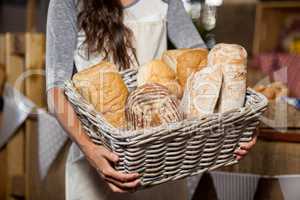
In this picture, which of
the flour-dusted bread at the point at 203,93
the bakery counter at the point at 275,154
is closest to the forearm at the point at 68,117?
the flour-dusted bread at the point at 203,93

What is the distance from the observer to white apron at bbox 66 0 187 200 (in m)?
0.70

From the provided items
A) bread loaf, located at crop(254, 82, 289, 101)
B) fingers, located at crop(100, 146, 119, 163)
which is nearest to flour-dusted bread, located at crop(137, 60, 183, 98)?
fingers, located at crop(100, 146, 119, 163)

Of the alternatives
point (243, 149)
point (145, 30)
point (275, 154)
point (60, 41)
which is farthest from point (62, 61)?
point (275, 154)

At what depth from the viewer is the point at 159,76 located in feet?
2.11

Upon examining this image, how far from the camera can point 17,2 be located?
4.97ft

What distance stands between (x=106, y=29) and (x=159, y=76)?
10 cm

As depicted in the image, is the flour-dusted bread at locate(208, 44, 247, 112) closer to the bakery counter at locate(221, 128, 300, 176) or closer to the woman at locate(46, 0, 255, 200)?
the woman at locate(46, 0, 255, 200)

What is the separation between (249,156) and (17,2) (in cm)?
94

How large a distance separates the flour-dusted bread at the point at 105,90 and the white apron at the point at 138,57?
→ 2.5 inches

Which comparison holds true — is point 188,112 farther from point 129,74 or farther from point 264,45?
point 264,45

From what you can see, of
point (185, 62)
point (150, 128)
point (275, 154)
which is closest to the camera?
point (150, 128)

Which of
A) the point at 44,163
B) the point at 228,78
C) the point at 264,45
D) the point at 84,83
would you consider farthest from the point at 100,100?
the point at 264,45

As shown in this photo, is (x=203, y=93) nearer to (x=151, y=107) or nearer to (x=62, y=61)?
(x=151, y=107)

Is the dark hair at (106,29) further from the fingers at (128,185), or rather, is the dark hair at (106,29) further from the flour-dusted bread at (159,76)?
the fingers at (128,185)
